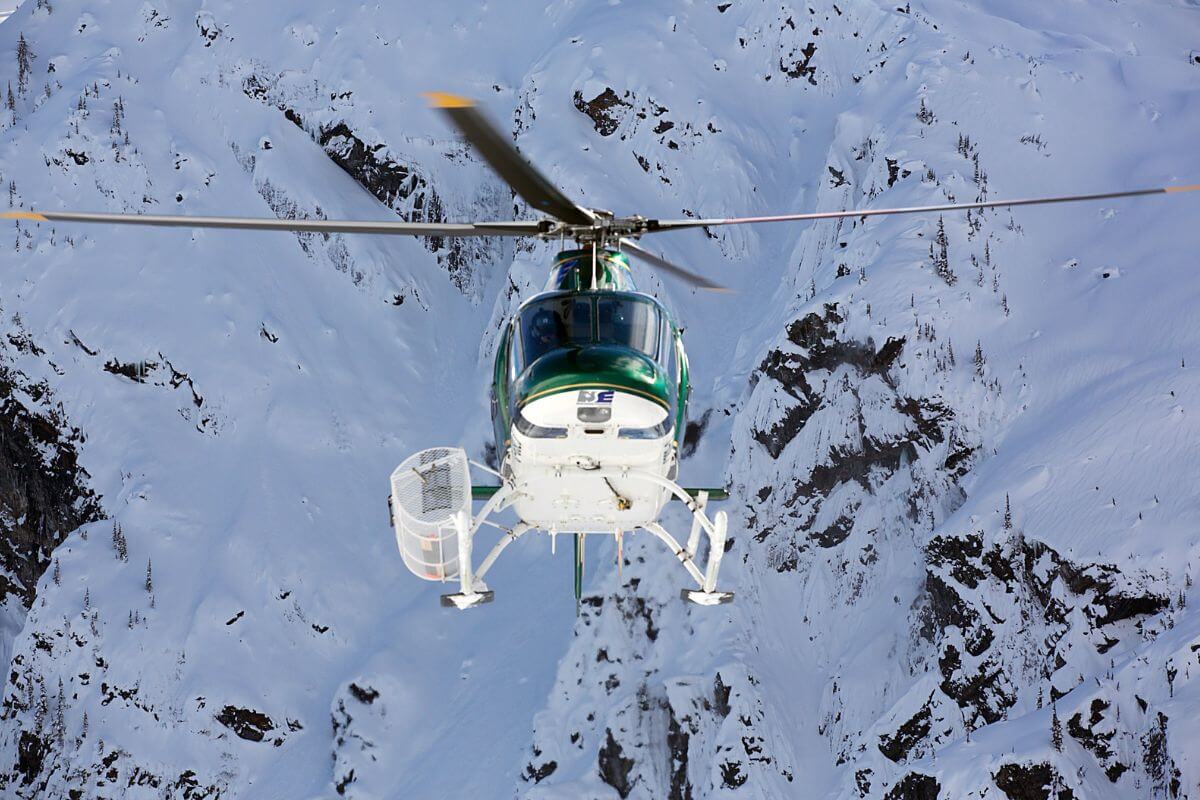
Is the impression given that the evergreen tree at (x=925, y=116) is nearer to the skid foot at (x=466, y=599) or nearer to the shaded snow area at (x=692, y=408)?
the shaded snow area at (x=692, y=408)

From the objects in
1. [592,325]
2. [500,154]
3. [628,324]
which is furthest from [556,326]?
[500,154]

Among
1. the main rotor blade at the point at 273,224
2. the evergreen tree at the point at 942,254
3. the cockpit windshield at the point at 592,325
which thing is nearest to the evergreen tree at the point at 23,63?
the evergreen tree at the point at 942,254

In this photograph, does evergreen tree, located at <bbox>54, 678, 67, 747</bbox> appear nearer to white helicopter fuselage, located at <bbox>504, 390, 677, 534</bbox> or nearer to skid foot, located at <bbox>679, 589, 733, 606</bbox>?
white helicopter fuselage, located at <bbox>504, 390, 677, 534</bbox>

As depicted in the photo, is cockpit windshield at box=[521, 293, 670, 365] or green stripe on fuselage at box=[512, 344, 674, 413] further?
cockpit windshield at box=[521, 293, 670, 365]

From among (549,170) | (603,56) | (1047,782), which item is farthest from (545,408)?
(603,56)

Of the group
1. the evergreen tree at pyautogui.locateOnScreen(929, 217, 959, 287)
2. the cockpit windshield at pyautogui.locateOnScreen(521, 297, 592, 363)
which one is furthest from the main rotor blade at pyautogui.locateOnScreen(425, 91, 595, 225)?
the evergreen tree at pyautogui.locateOnScreen(929, 217, 959, 287)

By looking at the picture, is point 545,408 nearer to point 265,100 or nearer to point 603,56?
point 603,56
